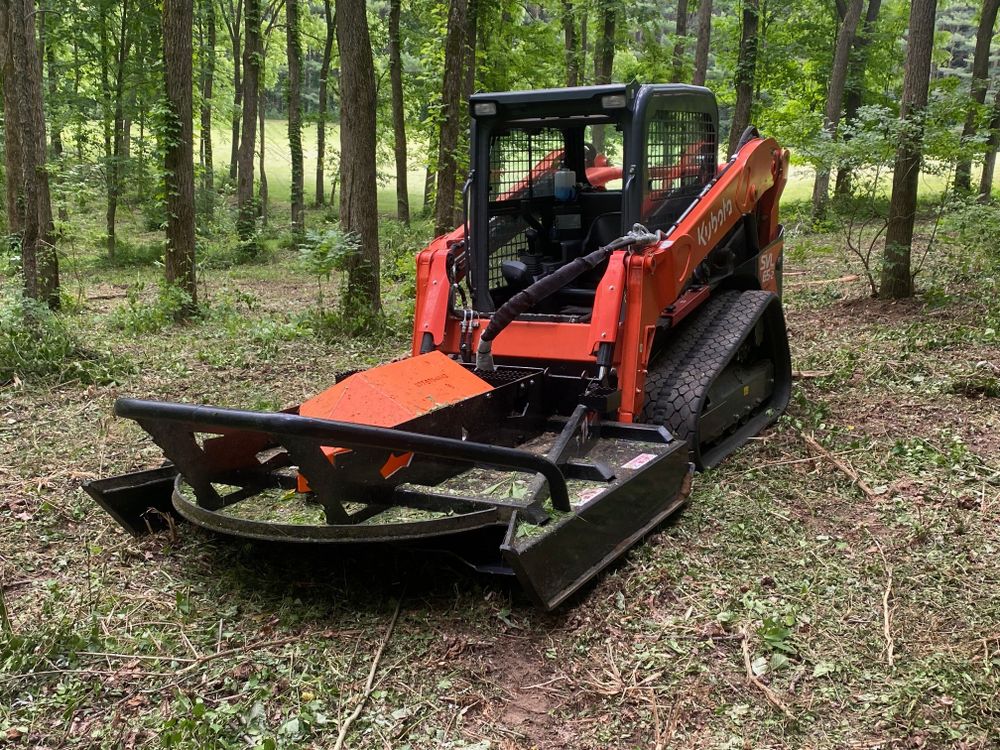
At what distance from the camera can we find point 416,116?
989 inches

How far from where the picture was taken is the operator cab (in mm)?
5172

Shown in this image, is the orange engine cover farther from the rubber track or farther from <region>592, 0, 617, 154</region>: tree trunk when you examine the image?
<region>592, 0, 617, 154</region>: tree trunk

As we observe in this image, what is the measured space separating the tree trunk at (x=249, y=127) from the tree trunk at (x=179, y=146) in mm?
8251

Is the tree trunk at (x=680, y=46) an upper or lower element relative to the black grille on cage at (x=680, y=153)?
upper

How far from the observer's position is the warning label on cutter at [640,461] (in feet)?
14.2

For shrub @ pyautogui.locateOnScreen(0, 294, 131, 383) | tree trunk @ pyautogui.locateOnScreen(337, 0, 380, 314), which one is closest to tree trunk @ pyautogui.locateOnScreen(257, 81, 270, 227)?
tree trunk @ pyautogui.locateOnScreen(337, 0, 380, 314)

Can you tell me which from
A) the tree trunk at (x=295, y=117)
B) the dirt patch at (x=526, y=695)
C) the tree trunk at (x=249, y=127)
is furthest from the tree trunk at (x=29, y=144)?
the tree trunk at (x=295, y=117)

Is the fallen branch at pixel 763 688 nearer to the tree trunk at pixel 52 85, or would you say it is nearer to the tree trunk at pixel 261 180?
the tree trunk at pixel 52 85

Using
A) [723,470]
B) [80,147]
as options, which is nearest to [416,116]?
[80,147]

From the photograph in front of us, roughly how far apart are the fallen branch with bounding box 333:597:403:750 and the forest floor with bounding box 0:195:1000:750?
0.02 m

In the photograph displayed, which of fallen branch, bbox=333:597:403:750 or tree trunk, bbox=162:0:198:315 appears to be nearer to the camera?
fallen branch, bbox=333:597:403:750

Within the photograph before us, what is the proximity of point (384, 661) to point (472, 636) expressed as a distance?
1.25ft

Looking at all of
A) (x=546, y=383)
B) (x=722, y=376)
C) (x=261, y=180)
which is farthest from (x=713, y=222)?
(x=261, y=180)

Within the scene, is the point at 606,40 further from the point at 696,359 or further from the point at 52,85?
the point at 696,359
